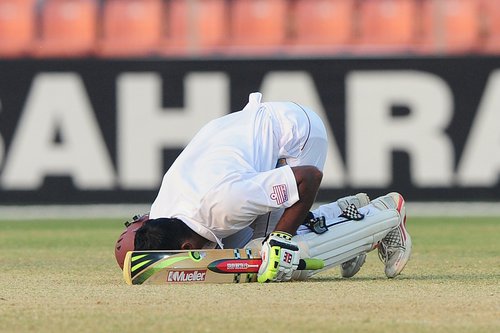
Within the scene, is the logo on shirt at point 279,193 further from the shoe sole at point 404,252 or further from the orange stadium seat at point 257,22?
the orange stadium seat at point 257,22

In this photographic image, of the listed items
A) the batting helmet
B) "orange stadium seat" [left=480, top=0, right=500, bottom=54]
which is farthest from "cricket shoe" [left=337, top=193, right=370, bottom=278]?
"orange stadium seat" [left=480, top=0, right=500, bottom=54]

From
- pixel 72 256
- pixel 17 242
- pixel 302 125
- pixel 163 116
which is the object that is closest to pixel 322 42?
pixel 163 116

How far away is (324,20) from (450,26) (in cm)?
166

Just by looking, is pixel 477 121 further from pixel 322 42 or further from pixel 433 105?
pixel 322 42

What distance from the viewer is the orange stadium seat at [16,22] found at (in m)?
15.9

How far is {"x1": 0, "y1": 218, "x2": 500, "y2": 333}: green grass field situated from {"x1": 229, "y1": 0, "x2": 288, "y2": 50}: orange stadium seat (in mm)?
7477

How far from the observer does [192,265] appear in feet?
20.8

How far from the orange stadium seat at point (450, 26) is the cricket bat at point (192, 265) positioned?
9.36 m

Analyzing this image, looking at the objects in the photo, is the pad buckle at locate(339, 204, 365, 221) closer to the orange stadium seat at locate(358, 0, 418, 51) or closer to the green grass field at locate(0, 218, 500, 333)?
the green grass field at locate(0, 218, 500, 333)

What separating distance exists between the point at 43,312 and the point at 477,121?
9.82m

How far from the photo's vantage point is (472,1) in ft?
53.2

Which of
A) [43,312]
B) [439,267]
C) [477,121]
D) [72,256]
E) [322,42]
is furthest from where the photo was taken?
[322,42]

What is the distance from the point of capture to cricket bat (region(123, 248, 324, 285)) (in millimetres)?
6281

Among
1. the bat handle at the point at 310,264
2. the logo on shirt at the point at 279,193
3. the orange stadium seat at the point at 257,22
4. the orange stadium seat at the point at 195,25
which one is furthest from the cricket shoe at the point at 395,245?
the orange stadium seat at the point at 257,22
